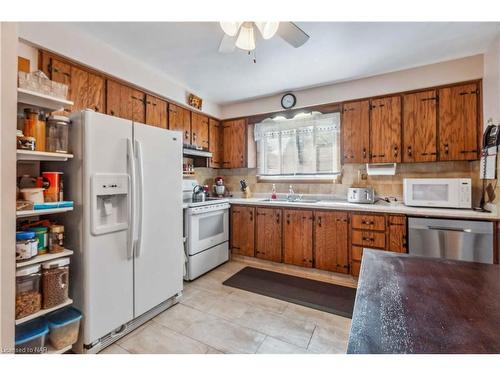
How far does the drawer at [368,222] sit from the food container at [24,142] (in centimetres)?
297

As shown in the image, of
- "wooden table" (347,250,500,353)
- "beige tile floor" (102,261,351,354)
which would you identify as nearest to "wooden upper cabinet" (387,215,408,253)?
"beige tile floor" (102,261,351,354)

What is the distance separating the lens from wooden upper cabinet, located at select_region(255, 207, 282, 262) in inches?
121

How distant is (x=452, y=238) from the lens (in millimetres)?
2164

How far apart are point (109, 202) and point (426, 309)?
1.91 m

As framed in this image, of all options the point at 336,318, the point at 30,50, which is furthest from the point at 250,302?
the point at 30,50

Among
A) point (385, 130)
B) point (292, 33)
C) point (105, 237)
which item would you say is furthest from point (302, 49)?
point (105, 237)

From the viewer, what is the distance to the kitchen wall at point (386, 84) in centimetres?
241

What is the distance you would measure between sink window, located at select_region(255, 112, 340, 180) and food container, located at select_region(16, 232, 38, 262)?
305 cm

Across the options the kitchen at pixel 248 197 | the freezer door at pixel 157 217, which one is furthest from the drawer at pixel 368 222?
the freezer door at pixel 157 217

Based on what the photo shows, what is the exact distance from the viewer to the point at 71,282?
1.58 metres

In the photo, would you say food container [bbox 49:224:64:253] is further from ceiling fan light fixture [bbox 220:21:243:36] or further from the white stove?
ceiling fan light fixture [bbox 220:21:243:36]

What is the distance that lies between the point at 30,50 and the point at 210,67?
161cm

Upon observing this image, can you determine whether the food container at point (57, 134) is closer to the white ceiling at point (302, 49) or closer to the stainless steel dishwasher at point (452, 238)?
the white ceiling at point (302, 49)

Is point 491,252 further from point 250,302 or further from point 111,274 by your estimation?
point 111,274
